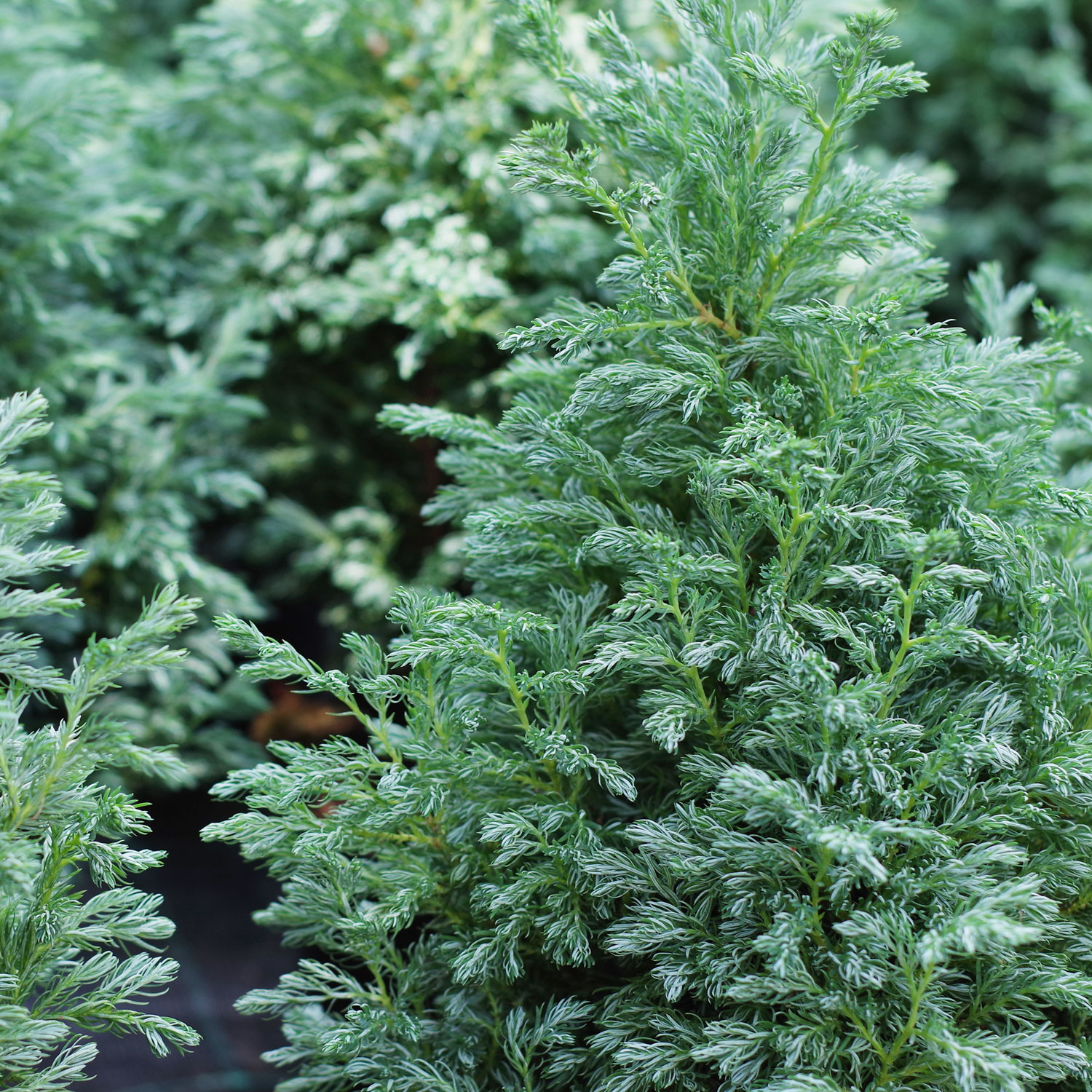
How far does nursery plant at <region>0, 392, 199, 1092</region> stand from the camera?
109cm

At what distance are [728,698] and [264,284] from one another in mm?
1588

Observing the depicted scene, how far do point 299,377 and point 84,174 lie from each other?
0.63m

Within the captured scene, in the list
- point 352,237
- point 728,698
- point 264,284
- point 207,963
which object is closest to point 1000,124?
point 352,237

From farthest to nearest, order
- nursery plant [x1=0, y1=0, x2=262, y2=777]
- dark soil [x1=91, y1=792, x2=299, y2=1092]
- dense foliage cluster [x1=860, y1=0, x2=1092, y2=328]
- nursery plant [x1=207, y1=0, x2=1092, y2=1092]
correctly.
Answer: dense foliage cluster [x1=860, y1=0, x2=1092, y2=328]
nursery plant [x1=0, y1=0, x2=262, y2=777]
dark soil [x1=91, y1=792, x2=299, y2=1092]
nursery plant [x1=207, y1=0, x2=1092, y2=1092]

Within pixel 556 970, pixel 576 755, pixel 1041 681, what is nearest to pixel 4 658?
pixel 576 755

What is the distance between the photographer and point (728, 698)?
1.21 meters

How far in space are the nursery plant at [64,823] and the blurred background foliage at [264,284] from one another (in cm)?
71

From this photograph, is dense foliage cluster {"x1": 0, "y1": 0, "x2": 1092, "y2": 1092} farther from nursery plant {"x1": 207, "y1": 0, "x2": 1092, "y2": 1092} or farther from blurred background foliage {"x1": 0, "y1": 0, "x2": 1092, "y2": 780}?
blurred background foliage {"x1": 0, "y1": 0, "x2": 1092, "y2": 780}

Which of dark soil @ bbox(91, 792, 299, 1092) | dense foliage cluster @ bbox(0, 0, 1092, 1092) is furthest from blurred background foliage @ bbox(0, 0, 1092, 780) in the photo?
dense foliage cluster @ bbox(0, 0, 1092, 1092)

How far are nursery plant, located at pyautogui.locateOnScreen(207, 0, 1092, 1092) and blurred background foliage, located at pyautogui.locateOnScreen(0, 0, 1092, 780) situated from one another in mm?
705

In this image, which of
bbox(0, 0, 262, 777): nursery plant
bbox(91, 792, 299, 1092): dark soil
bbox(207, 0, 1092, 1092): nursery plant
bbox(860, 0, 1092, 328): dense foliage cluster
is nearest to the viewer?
bbox(207, 0, 1092, 1092): nursery plant

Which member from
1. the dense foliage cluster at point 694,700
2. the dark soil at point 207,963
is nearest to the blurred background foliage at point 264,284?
the dark soil at point 207,963

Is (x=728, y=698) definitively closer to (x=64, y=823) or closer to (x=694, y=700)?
(x=694, y=700)

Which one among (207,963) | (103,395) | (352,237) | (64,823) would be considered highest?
(352,237)
